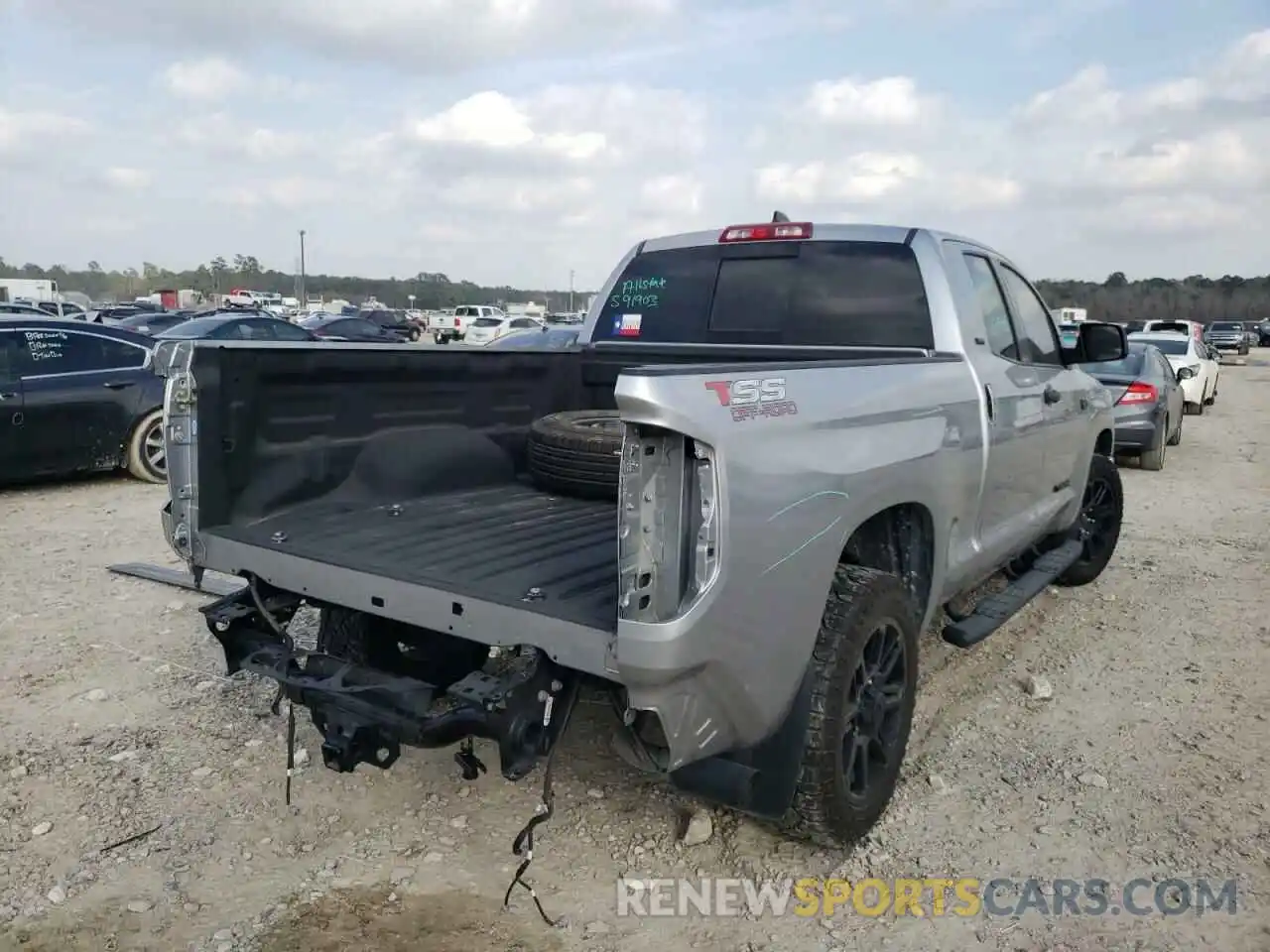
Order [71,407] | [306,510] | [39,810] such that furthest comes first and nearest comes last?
1. [71,407]
2. [306,510]
3. [39,810]

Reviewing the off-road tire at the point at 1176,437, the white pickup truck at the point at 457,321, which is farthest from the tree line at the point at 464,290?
the off-road tire at the point at 1176,437

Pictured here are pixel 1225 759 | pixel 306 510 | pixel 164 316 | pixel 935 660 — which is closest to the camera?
pixel 306 510

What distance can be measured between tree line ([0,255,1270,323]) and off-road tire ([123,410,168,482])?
6087cm

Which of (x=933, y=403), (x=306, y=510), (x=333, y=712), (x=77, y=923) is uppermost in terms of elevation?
(x=933, y=403)

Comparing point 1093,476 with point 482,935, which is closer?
point 482,935

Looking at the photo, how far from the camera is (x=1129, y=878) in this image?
325cm

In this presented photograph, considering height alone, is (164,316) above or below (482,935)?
above

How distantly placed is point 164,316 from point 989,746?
2831 centimetres

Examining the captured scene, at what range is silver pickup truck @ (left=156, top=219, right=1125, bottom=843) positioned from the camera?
2.57m

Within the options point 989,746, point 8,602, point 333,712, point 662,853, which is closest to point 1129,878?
point 989,746

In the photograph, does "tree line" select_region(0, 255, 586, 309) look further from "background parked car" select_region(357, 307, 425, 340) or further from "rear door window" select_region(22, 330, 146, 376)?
"rear door window" select_region(22, 330, 146, 376)

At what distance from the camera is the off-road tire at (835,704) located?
3.02 metres

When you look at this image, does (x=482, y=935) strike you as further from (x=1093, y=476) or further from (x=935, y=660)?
(x=1093, y=476)

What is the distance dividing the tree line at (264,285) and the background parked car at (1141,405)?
7375cm
